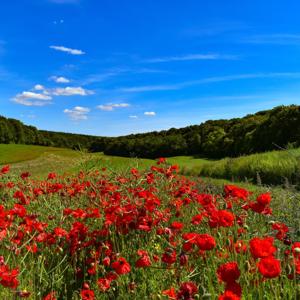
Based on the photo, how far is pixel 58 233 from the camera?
356cm

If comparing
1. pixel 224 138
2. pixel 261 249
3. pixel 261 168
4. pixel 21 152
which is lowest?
pixel 261 168

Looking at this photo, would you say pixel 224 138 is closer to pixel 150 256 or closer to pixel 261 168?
pixel 261 168

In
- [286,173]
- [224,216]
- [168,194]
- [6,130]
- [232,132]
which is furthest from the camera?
[6,130]

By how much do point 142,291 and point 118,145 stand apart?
3781 centimetres

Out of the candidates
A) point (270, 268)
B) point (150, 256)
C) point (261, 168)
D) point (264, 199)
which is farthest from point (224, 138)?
point (270, 268)

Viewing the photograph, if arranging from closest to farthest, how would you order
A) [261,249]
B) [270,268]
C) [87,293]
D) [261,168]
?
1. [270,268]
2. [261,249]
3. [87,293]
4. [261,168]

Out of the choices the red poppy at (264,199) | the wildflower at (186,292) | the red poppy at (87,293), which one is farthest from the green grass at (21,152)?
the wildflower at (186,292)

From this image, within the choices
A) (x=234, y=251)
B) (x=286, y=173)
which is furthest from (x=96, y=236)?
(x=286, y=173)

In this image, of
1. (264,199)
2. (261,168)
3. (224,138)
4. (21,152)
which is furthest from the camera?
(21,152)

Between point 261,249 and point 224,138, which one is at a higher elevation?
point 224,138

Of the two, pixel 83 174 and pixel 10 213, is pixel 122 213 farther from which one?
pixel 83 174

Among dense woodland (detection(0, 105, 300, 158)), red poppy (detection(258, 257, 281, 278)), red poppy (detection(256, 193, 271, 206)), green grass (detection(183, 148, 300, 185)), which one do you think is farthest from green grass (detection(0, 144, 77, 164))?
red poppy (detection(258, 257, 281, 278))

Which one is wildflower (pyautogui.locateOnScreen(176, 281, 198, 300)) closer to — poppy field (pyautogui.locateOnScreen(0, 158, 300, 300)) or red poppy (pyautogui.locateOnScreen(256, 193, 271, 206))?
poppy field (pyautogui.locateOnScreen(0, 158, 300, 300))

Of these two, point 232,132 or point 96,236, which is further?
point 232,132
